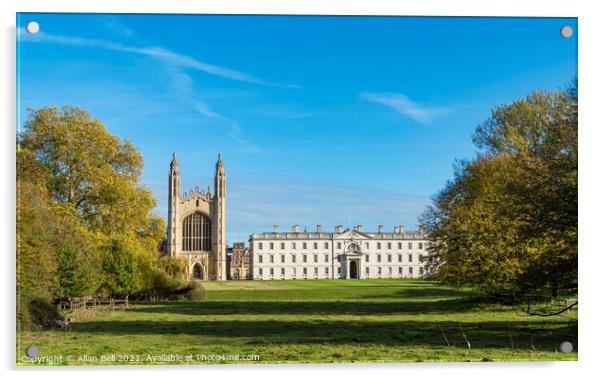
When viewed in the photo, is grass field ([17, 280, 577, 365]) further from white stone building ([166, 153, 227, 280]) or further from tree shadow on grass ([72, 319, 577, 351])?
white stone building ([166, 153, 227, 280])

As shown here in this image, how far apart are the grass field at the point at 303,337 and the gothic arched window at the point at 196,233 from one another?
2956cm

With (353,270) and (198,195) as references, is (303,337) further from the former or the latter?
(353,270)

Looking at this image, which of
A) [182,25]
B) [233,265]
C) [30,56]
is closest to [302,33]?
[182,25]

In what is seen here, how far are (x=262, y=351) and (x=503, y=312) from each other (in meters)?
10.5

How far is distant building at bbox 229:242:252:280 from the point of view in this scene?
219 ft

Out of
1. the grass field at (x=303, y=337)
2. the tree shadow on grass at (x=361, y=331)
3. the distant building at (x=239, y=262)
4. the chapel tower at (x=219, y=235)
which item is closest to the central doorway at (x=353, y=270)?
the distant building at (x=239, y=262)

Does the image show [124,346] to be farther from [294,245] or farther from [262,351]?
[294,245]

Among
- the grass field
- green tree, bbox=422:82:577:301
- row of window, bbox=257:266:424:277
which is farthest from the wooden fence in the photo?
row of window, bbox=257:266:424:277

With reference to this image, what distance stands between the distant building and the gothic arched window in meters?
12.3

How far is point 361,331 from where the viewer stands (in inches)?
577

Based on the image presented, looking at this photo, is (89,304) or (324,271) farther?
(324,271)

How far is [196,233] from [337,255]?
2625cm

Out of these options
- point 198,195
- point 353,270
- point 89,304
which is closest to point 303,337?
point 89,304

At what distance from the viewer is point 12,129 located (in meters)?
9.66
